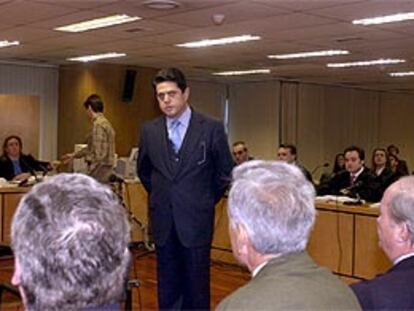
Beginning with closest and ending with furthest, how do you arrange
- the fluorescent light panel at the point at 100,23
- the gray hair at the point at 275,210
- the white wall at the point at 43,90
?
the gray hair at the point at 275,210, the fluorescent light panel at the point at 100,23, the white wall at the point at 43,90

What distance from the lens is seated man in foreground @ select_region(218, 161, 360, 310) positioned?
136 centimetres

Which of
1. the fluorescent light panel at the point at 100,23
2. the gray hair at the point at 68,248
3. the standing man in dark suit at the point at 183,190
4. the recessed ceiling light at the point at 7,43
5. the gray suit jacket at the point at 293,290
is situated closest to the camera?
the gray hair at the point at 68,248

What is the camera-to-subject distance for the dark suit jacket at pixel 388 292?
1799 millimetres

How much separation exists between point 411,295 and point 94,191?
1018 mm

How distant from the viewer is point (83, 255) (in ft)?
3.67

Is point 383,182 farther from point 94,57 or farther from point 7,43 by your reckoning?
point 94,57

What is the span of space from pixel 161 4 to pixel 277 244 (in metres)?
4.59

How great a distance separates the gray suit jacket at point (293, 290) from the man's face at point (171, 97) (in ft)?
5.45

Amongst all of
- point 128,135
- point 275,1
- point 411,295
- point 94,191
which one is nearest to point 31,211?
point 94,191

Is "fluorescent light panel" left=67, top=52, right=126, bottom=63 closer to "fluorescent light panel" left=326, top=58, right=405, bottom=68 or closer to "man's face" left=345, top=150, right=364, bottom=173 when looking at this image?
"fluorescent light panel" left=326, top=58, right=405, bottom=68

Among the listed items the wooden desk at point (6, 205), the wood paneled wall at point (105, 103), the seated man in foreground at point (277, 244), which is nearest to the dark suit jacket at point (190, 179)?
the seated man in foreground at point (277, 244)

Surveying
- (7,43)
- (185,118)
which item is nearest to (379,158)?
(7,43)

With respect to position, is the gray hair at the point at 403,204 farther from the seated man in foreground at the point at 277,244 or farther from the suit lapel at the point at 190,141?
the suit lapel at the point at 190,141

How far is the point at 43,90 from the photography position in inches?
443
